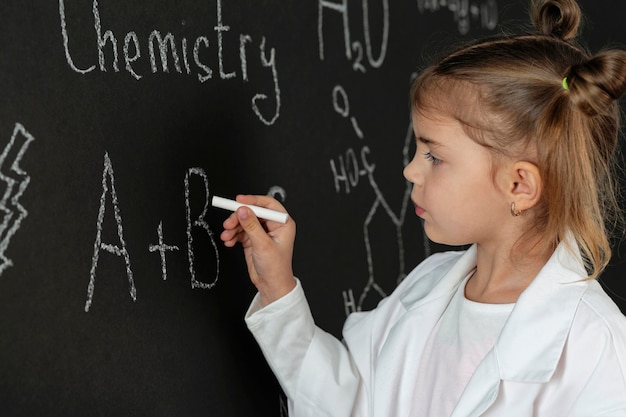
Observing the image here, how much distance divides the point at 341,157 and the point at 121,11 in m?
0.45

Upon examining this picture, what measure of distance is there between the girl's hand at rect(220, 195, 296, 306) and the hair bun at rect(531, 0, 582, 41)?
39cm

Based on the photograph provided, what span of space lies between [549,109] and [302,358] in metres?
0.42

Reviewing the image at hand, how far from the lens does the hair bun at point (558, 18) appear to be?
3.78ft

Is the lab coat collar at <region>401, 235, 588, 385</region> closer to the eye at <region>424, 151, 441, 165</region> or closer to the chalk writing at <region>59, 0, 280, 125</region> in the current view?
the eye at <region>424, 151, 441, 165</region>

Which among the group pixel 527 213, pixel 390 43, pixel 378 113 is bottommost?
pixel 527 213

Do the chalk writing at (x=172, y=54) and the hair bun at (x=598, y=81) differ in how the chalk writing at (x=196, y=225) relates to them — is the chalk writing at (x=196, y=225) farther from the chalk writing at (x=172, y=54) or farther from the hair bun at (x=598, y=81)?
the hair bun at (x=598, y=81)

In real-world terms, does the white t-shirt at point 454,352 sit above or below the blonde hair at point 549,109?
below

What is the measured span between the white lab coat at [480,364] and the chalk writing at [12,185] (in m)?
0.34

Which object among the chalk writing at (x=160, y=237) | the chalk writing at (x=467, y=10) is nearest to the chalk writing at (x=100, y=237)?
the chalk writing at (x=160, y=237)

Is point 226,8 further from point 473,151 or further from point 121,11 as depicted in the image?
point 473,151

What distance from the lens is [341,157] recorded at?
1367 millimetres

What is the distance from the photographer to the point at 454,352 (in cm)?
117

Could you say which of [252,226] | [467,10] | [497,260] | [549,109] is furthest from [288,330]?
[467,10]

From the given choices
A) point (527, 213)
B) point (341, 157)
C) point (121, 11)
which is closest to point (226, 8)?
point (121, 11)
